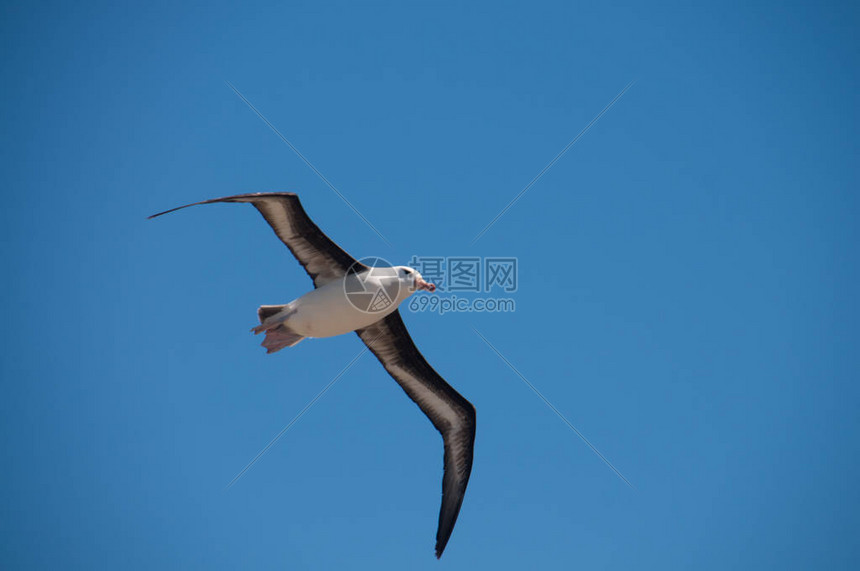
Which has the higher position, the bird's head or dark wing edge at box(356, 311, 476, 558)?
the bird's head

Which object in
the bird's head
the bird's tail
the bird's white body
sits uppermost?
the bird's head

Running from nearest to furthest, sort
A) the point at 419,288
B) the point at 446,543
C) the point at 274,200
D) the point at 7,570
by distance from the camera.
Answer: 1. the point at 274,200
2. the point at 419,288
3. the point at 446,543
4. the point at 7,570

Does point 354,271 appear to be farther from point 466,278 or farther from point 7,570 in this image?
point 7,570

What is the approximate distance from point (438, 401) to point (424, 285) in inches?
132

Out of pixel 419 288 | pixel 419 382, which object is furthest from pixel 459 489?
pixel 419 288

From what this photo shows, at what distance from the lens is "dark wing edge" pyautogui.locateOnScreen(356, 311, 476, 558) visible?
14719mm

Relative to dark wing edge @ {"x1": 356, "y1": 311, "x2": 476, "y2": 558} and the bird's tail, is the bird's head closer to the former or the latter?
dark wing edge @ {"x1": 356, "y1": 311, "x2": 476, "y2": 558}

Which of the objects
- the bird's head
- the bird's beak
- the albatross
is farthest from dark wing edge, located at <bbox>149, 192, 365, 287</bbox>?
the bird's beak

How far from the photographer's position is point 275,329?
1336 cm

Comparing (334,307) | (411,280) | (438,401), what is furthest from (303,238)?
(438,401)

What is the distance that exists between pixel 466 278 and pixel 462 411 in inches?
123

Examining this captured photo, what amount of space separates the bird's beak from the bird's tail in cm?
237

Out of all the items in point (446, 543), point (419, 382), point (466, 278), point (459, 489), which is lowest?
point (446, 543)

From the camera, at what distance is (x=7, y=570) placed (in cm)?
10231
